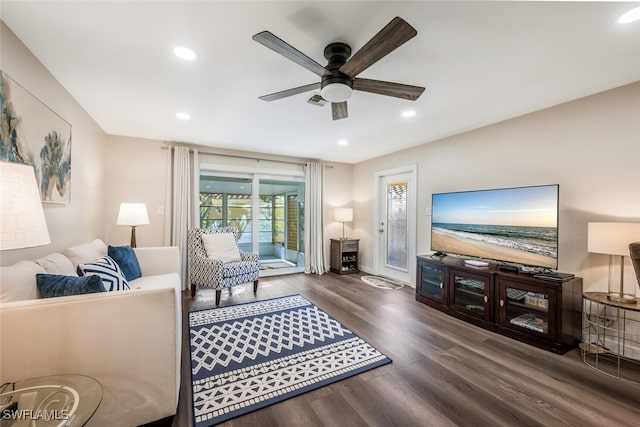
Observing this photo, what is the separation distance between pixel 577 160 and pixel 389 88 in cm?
211

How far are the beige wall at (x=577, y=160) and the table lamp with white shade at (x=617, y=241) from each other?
17 cm

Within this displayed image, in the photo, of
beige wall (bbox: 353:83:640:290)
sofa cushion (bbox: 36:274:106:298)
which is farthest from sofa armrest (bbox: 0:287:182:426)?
beige wall (bbox: 353:83:640:290)

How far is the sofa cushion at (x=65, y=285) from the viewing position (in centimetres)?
136

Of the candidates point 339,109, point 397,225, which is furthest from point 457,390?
point 397,225

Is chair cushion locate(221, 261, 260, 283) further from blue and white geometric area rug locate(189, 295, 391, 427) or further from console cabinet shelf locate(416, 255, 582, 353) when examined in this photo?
console cabinet shelf locate(416, 255, 582, 353)

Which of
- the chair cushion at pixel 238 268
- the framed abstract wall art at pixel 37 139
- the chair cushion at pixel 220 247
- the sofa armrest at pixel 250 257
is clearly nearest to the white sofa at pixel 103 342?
the framed abstract wall art at pixel 37 139

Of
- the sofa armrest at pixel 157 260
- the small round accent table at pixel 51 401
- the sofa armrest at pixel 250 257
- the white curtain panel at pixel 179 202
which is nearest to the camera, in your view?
the small round accent table at pixel 51 401

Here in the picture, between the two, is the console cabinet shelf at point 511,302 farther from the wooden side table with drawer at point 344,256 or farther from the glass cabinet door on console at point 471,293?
the wooden side table with drawer at point 344,256

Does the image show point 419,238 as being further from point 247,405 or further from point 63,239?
point 63,239

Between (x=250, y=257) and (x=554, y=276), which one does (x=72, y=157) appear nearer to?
(x=250, y=257)

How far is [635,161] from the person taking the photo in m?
2.11

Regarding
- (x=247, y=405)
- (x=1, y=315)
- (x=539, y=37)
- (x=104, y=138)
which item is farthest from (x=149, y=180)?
(x=539, y=37)

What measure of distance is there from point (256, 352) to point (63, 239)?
2.10 m

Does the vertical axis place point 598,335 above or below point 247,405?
above
